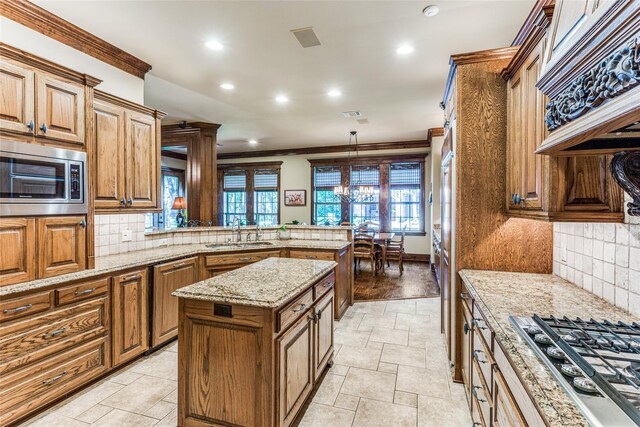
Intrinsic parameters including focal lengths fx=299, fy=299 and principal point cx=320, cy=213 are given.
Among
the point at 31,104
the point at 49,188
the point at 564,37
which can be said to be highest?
the point at 31,104

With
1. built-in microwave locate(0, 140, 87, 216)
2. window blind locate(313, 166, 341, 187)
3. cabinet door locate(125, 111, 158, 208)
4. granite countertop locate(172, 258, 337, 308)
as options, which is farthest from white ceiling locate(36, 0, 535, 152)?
window blind locate(313, 166, 341, 187)

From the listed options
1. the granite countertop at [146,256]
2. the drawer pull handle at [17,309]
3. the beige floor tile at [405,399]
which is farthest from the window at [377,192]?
the drawer pull handle at [17,309]

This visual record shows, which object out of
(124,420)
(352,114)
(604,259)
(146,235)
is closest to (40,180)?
(146,235)

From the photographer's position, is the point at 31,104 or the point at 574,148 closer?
the point at 574,148

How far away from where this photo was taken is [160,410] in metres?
2.09

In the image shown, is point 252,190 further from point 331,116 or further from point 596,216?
point 596,216

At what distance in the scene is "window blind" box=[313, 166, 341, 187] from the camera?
27.5 ft

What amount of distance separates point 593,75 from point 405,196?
7.19 metres

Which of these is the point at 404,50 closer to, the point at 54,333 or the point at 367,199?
the point at 54,333

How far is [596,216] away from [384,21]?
81.9 inches

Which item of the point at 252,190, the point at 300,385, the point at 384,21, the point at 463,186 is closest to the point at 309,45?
the point at 384,21

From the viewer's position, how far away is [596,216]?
58.9 inches

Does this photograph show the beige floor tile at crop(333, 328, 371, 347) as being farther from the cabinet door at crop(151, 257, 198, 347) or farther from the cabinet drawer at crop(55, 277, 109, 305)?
the cabinet drawer at crop(55, 277, 109, 305)

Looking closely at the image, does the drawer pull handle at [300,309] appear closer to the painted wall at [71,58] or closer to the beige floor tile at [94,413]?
the beige floor tile at [94,413]
